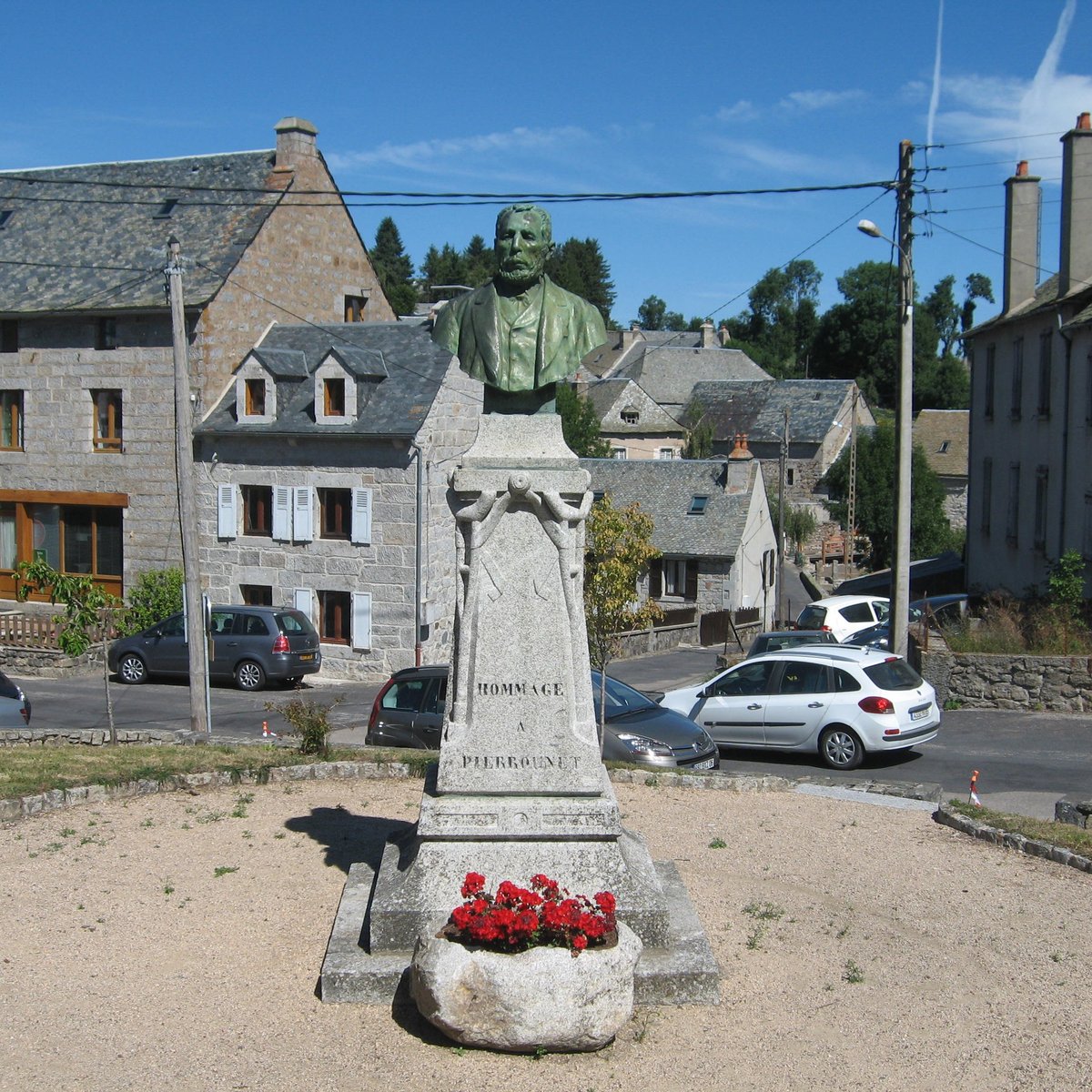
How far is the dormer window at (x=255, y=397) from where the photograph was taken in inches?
1122

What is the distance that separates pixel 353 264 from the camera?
33.5 metres

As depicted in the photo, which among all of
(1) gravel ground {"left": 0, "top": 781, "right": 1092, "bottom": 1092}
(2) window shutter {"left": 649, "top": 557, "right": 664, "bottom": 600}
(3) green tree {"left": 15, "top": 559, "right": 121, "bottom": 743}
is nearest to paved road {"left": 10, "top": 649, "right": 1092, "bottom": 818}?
(3) green tree {"left": 15, "top": 559, "right": 121, "bottom": 743}

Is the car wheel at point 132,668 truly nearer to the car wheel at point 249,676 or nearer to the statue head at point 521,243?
the car wheel at point 249,676

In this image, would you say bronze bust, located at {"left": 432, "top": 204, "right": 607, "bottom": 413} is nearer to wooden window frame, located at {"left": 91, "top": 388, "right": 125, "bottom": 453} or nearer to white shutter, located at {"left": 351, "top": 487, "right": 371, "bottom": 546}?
white shutter, located at {"left": 351, "top": 487, "right": 371, "bottom": 546}

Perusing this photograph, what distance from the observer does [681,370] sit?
245ft

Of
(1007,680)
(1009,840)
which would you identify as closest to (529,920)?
(1009,840)

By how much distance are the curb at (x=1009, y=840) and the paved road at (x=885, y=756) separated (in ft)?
7.24

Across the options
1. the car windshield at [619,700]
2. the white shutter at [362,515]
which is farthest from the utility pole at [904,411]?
the white shutter at [362,515]

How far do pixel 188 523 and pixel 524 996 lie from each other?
12.6 m

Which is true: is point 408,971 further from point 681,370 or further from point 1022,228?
point 681,370

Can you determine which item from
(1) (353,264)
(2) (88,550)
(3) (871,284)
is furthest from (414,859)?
(3) (871,284)

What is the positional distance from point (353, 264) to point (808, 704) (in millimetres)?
22068

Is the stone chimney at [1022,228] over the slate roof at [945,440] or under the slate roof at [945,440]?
over

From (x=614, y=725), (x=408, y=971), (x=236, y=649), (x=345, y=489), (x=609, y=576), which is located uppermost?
(x=345, y=489)
